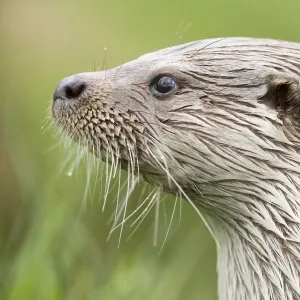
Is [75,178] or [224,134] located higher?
[75,178]

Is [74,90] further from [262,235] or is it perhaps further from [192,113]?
[262,235]

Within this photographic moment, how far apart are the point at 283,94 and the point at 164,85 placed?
0.94ft

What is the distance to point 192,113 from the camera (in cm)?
229

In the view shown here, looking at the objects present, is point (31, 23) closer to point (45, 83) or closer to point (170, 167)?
point (45, 83)

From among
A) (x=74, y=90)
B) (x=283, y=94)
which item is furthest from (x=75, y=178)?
(x=283, y=94)

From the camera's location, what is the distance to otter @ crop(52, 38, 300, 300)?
2.24 m

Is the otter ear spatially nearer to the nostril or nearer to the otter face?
the otter face

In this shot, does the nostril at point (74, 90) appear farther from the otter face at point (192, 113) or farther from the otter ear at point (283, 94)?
the otter ear at point (283, 94)

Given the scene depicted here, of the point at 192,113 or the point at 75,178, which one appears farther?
the point at 75,178

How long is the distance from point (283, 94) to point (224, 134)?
0.55 feet

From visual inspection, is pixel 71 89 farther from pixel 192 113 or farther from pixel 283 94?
pixel 283 94

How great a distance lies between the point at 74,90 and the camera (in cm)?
235

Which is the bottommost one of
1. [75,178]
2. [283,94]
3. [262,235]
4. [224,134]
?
[262,235]

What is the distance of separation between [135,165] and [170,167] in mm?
95
